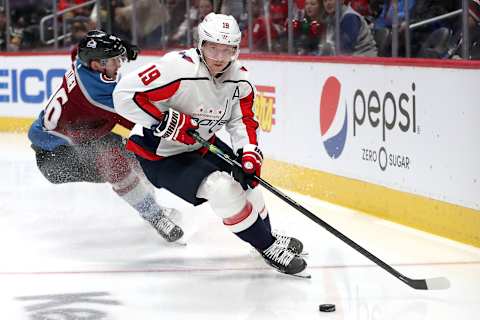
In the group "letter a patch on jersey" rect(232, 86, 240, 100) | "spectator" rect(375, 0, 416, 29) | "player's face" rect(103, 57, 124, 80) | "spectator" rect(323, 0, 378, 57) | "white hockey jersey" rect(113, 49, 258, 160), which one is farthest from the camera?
"spectator" rect(323, 0, 378, 57)

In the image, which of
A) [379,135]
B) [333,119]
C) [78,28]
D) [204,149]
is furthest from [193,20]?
[204,149]

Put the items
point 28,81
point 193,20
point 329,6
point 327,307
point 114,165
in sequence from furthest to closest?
point 28,81
point 193,20
point 329,6
point 114,165
point 327,307

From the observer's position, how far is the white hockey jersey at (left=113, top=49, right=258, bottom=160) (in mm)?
4574

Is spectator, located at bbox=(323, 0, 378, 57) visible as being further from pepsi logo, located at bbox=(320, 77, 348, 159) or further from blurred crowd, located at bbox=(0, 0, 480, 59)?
pepsi logo, located at bbox=(320, 77, 348, 159)

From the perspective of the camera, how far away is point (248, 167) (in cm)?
446

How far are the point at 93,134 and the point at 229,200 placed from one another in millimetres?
1559

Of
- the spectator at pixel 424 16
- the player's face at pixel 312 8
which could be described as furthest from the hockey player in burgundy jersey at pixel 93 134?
the player's face at pixel 312 8

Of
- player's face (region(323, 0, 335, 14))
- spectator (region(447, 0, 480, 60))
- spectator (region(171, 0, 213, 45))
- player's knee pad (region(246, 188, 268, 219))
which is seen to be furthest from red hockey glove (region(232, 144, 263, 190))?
spectator (region(171, 0, 213, 45))

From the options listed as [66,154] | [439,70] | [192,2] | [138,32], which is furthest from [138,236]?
[138,32]

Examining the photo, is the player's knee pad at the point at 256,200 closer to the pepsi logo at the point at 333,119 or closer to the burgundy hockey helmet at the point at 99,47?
the burgundy hockey helmet at the point at 99,47

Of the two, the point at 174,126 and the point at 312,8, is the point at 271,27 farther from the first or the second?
the point at 174,126

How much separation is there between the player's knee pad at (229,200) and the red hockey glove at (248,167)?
3 centimetres

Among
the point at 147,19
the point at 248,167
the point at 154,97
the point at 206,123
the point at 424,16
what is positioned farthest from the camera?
the point at 147,19

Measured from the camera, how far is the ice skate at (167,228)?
5418mm
